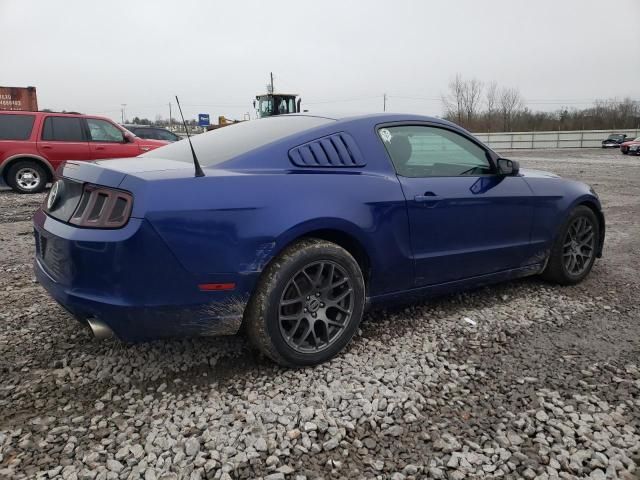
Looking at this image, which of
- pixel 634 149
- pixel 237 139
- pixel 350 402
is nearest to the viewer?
pixel 350 402

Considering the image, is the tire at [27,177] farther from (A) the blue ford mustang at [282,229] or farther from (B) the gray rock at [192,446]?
(B) the gray rock at [192,446]

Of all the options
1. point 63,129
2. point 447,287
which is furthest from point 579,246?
point 63,129

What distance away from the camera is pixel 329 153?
9.39ft

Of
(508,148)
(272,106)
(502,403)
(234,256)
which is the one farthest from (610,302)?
(508,148)

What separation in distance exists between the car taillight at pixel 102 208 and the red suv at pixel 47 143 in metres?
8.70

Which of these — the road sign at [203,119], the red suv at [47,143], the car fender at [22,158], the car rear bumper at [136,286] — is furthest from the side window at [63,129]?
the road sign at [203,119]

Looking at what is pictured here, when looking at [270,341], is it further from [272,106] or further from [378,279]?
[272,106]

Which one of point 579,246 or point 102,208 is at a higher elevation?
point 102,208

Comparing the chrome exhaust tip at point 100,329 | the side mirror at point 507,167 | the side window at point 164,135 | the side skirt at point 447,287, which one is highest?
the side window at point 164,135

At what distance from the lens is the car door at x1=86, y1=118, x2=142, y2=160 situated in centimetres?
1044

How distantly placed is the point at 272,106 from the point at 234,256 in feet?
76.8

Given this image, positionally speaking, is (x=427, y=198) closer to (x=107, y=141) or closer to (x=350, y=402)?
(x=350, y=402)

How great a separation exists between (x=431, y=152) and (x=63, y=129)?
9.41 m

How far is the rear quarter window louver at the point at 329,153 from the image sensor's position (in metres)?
2.75
